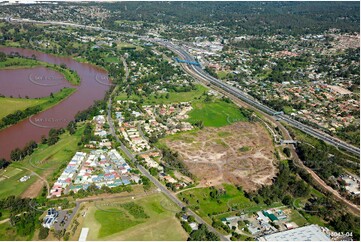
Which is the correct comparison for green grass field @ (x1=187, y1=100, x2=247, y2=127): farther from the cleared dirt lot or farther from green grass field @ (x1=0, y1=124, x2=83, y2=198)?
green grass field @ (x1=0, y1=124, x2=83, y2=198)

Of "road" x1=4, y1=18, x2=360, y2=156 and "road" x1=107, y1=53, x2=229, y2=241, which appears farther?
"road" x1=4, y1=18, x2=360, y2=156

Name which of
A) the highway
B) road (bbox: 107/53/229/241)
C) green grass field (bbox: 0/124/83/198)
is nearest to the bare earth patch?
green grass field (bbox: 0/124/83/198)

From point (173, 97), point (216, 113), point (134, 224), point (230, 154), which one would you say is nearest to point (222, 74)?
point (173, 97)

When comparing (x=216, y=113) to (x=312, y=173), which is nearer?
(x=312, y=173)

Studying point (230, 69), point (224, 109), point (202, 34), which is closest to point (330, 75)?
point (230, 69)

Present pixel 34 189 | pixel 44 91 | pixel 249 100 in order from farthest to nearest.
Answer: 1. pixel 249 100
2. pixel 44 91
3. pixel 34 189

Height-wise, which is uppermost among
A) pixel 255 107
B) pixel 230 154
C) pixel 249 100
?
pixel 249 100

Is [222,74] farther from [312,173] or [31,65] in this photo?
[31,65]

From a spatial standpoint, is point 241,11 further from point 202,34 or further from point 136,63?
point 136,63
